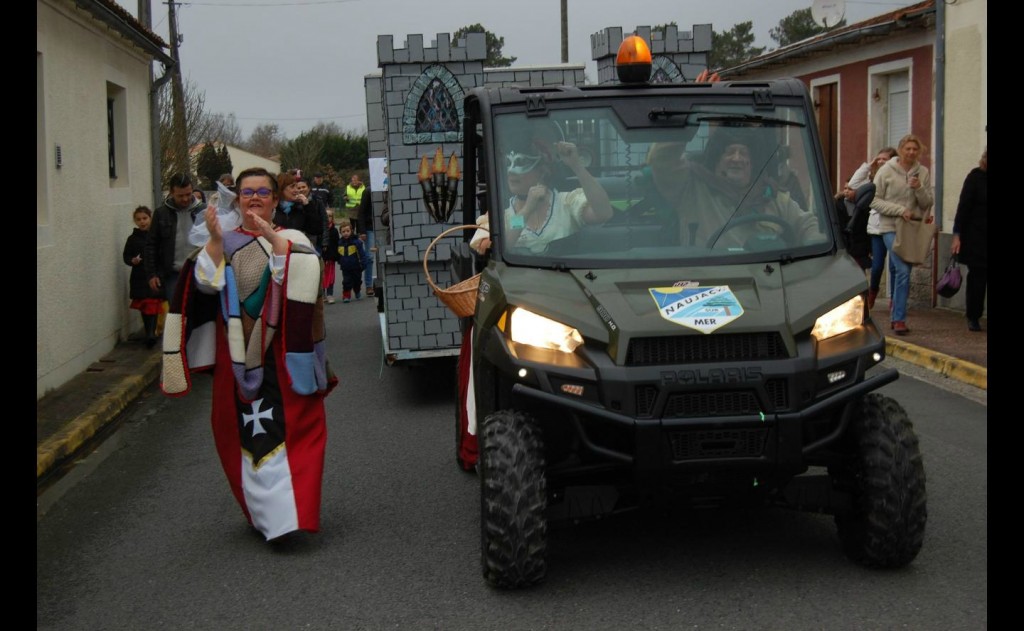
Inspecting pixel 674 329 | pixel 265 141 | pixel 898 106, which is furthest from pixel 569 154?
pixel 265 141

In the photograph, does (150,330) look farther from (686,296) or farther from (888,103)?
(888,103)

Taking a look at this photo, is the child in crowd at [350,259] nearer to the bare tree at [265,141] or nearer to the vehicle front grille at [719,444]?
the vehicle front grille at [719,444]

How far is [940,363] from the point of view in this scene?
11.0m

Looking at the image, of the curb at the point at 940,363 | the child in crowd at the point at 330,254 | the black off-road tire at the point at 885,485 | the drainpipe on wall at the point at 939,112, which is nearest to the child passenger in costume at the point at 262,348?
the black off-road tire at the point at 885,485

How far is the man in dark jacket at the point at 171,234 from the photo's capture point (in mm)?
12438

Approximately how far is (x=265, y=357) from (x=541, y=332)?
1695mm

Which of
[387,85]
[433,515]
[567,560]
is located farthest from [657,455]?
[387,85]

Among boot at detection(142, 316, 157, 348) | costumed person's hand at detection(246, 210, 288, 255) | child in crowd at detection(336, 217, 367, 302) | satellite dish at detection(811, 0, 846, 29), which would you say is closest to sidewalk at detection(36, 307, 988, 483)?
boot at detection(142, 316, 157, 348)

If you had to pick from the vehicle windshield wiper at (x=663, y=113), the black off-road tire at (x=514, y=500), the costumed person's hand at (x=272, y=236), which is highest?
the vehicle windshield wiper at (x=663, y=113)

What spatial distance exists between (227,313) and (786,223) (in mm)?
2674

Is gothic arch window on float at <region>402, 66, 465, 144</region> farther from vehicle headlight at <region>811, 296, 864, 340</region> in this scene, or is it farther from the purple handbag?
the purple handbag

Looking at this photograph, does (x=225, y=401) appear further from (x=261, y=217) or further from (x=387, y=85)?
(x=387, y=85)

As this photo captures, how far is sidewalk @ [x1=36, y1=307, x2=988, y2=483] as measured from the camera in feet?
29.0

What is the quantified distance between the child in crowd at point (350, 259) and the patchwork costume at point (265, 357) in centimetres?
1225
